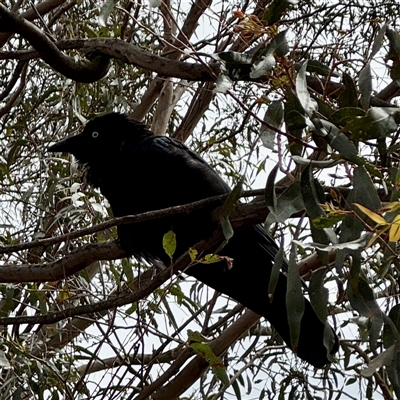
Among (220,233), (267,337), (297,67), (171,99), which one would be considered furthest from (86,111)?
(297,67)

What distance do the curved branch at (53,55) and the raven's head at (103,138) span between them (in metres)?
0.71

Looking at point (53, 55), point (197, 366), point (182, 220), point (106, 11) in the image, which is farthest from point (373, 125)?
point (197, 366)

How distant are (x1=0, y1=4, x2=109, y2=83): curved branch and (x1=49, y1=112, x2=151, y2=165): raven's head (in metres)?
0.71

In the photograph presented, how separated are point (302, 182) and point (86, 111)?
9.93 feet

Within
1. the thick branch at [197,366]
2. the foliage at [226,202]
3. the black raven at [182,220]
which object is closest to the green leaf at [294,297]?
the foliage at [226,202]

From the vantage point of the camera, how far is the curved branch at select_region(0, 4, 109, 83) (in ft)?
7.77

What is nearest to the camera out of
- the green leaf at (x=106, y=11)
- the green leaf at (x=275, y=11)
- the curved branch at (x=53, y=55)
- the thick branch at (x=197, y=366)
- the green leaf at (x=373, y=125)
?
the green leaf at (x=373, y=125)

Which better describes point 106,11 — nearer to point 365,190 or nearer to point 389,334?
point 365,190

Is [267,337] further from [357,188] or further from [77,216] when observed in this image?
[357,188]

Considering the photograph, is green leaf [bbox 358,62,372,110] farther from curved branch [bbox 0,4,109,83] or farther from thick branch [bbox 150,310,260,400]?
thick branch [bbox 150,310,260,400]

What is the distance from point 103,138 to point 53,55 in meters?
0.92

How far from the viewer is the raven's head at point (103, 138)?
3.29m

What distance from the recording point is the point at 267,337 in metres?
4.16

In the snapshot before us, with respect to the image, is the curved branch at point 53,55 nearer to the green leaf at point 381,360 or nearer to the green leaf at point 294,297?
the green leaf at point 294,297
